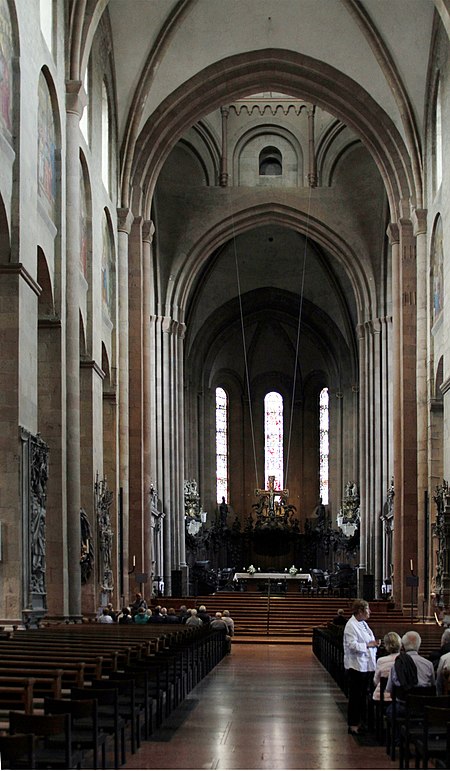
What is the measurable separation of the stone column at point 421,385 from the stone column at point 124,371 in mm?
8014

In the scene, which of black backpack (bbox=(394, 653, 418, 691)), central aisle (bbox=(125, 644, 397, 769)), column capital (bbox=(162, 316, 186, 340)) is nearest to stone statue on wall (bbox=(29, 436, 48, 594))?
central aisle (bbox=(125, 644, 397, 769))

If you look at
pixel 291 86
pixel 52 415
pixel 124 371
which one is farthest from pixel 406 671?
pixel 291 86

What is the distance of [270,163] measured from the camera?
1786 inches

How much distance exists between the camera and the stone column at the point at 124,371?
105 ft

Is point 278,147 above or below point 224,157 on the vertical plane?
above

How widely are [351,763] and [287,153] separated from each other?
3679cm

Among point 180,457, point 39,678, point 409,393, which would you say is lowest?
point 39,678

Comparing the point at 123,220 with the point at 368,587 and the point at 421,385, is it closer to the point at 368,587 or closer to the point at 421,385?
the point at 421,385

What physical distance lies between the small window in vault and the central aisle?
93.1 feet

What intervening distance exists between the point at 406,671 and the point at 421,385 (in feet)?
74.2

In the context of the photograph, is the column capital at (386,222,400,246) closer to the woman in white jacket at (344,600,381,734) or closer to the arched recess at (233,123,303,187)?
the arched recess at (233,123,303,187)

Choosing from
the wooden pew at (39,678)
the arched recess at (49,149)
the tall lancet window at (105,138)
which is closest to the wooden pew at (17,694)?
the wooden pew at (39,678)

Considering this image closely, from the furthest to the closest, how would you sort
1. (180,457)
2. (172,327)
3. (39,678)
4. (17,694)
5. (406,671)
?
(180,457)
(172,327)
(406,671)
(39,678)
(17,694)

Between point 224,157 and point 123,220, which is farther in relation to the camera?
point 224,157
